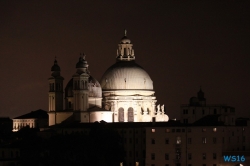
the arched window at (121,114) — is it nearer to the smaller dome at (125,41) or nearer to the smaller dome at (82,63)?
the smaller dome at (125,41)

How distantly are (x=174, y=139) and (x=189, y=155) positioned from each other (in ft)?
6.24

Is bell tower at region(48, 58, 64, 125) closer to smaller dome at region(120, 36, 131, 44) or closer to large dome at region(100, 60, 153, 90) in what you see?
large dome at region(100, 60, 153, 90)

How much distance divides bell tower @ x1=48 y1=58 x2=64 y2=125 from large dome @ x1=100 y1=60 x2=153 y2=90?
282 inches

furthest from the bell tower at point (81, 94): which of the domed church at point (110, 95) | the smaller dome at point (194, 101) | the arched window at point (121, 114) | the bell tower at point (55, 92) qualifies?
the smaller dome at point (194, 101)

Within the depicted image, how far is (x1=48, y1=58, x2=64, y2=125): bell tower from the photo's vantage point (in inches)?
5089

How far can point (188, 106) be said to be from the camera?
124562 mm

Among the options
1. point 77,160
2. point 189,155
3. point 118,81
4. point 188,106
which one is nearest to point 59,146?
point 77,160

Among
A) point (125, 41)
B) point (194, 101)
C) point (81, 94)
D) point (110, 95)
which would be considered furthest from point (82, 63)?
point (194, 101)

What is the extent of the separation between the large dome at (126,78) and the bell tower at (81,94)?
8.73 meters

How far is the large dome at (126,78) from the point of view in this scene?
135m

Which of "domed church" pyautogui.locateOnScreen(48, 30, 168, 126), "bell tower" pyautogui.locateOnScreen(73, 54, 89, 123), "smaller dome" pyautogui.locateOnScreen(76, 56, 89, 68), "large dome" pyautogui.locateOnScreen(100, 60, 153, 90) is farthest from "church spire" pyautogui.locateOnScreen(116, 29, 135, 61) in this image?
"bell tower" pyautogui.locateOnScreen(73, 54, 89, 123)

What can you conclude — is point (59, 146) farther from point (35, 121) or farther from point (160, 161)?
point (35, 121)

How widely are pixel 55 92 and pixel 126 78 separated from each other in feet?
29.9

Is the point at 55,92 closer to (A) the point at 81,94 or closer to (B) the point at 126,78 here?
(A) the point at 81,94
